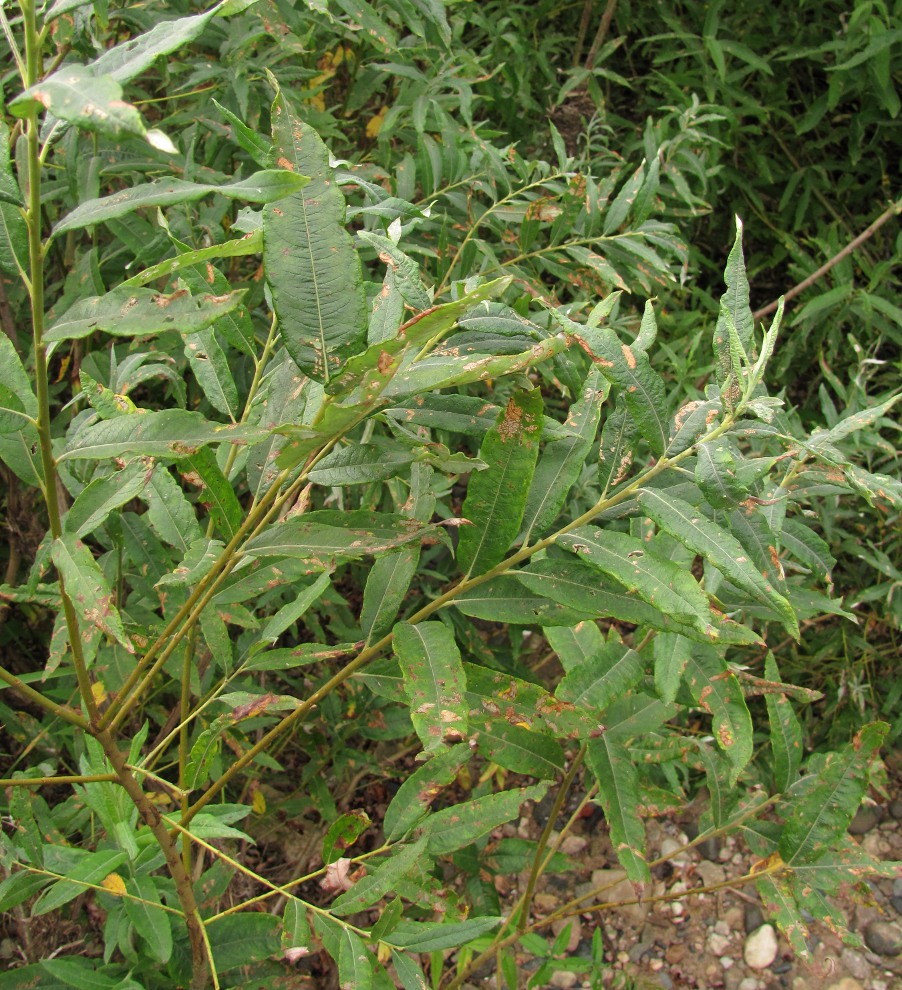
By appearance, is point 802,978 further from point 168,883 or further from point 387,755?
point 168,883

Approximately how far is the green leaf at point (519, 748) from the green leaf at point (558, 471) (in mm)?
252

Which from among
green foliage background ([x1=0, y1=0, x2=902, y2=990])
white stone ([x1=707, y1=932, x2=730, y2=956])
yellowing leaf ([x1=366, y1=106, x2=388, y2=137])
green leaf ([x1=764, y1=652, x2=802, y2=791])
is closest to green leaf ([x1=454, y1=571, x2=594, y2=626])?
green foliage background ([x1=0, y1=0, x2=902, y2=990])

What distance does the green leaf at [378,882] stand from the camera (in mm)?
896

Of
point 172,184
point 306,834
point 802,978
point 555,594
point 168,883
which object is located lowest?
point 802,978

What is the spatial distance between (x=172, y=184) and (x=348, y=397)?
173 millimetres

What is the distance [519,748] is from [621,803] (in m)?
0.12

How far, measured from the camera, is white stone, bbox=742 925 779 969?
1.98 metres

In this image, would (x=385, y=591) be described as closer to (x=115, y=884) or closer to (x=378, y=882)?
(x=378, y=882)

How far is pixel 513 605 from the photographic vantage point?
84 centimetres

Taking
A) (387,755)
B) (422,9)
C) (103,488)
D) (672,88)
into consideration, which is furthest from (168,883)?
(672,88)

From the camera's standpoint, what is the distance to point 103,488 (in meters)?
0.79

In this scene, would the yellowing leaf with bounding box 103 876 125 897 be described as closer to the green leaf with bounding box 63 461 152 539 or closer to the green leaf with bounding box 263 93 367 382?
the green leaf with bounding box 63 461 152 539

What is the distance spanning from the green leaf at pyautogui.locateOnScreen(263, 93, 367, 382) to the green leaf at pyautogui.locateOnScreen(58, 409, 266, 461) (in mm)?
73

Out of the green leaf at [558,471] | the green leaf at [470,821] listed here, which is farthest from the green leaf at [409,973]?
the green leaf at [558,471]
